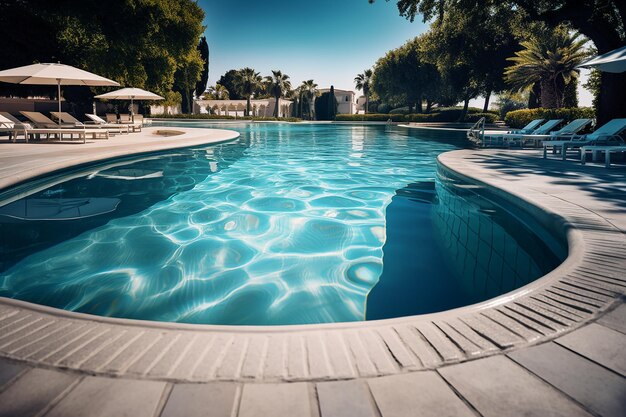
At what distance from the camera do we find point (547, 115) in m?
22.9

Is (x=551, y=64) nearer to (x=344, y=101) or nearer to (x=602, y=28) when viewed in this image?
(x=602, y=28)

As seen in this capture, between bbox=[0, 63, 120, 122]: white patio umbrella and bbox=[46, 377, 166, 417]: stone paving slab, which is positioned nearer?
bbox=[46, 377, 166, 417]: stone paving slab

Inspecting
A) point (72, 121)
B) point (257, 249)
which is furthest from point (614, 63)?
point (72, 121)

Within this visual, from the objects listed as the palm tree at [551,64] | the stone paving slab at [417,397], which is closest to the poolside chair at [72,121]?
the stone paving slab at [417,397]

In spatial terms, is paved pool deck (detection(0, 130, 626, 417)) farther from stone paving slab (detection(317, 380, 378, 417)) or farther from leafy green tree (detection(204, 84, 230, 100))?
leafy green tree (detection(204, 84, 230, 100))

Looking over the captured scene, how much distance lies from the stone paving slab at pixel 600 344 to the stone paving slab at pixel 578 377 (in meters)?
0.04

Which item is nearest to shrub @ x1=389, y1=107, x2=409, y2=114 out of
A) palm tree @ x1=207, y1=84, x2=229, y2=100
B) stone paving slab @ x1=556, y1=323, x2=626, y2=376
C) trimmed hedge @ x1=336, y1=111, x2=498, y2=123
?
trimmed hedge @ x1=336, y1=111, x2=498, y2=123

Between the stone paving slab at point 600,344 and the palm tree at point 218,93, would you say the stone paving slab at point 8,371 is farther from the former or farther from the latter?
the palm tree at point 218,93

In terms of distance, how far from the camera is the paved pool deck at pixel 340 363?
1.51 metres

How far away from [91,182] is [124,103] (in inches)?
942

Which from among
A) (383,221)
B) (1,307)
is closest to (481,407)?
(1,307)

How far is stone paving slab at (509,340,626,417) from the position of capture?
4.93 ft

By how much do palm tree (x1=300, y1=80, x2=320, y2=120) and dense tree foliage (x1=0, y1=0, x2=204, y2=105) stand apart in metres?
45.9

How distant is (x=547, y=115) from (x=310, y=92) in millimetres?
50050
